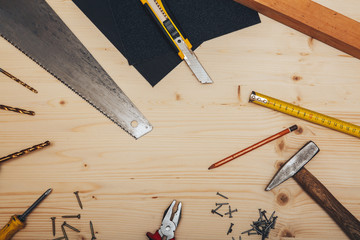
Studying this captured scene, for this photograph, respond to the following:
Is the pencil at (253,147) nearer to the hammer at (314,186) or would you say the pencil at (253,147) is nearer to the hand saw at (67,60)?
the hammer at (314,186)

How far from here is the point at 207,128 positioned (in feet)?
4.39

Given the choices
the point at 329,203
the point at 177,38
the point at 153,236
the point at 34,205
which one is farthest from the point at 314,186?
the point at 34,205

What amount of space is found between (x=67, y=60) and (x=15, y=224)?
0.80 metres

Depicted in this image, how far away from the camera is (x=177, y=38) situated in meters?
1.30

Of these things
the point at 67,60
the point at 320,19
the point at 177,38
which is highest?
the point at 320,19

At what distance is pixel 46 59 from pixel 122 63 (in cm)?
37

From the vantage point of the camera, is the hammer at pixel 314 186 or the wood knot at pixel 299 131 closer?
the hammer at pixel 314 186

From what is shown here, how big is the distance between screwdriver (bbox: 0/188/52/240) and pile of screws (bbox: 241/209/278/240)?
0.99 metres

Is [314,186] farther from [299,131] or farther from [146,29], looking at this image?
[146,29]

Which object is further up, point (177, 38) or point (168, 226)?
point (177, 38)

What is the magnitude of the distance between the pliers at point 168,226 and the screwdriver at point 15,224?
0.55m

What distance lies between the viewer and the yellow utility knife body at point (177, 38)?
50.8 inches

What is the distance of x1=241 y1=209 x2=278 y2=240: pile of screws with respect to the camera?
Result: 1.25 meters

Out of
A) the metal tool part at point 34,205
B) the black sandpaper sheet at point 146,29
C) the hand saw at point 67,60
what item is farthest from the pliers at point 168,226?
the black sandpaper sheet at point 146,29
